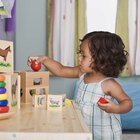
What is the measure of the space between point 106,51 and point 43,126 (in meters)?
0.66

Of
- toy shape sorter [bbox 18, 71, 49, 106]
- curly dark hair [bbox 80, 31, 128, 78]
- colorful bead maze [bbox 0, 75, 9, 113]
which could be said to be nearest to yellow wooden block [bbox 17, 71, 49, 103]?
toy shape sorter [bbox 18, 71, 49, 106]

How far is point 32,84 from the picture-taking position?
124cm

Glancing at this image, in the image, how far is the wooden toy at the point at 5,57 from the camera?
925mm

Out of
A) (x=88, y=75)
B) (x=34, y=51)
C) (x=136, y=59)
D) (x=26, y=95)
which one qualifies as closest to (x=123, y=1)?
(x=136, y=59)

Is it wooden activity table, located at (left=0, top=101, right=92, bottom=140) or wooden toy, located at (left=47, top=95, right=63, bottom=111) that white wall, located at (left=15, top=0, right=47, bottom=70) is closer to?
wooden toy, located at (left=47, top=95, right=63, bottom=111)

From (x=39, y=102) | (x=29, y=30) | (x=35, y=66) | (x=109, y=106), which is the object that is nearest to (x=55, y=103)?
(x=39, y=102)

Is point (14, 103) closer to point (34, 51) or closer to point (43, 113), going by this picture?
point (43, 113)

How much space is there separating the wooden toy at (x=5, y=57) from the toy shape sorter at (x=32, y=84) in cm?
24

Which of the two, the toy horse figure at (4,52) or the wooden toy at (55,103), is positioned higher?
the toy horse figure at (4,52)

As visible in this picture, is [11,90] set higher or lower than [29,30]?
lower

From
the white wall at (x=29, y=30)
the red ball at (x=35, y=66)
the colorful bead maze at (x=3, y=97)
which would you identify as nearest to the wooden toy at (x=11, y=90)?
the colorful bead maze at (x=3, y=97)

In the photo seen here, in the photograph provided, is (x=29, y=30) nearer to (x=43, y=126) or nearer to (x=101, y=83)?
(x=101, y=83)

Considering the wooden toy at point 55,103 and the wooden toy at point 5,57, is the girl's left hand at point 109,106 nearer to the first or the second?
the wooden toy at point 55,103

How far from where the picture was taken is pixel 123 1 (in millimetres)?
2912
